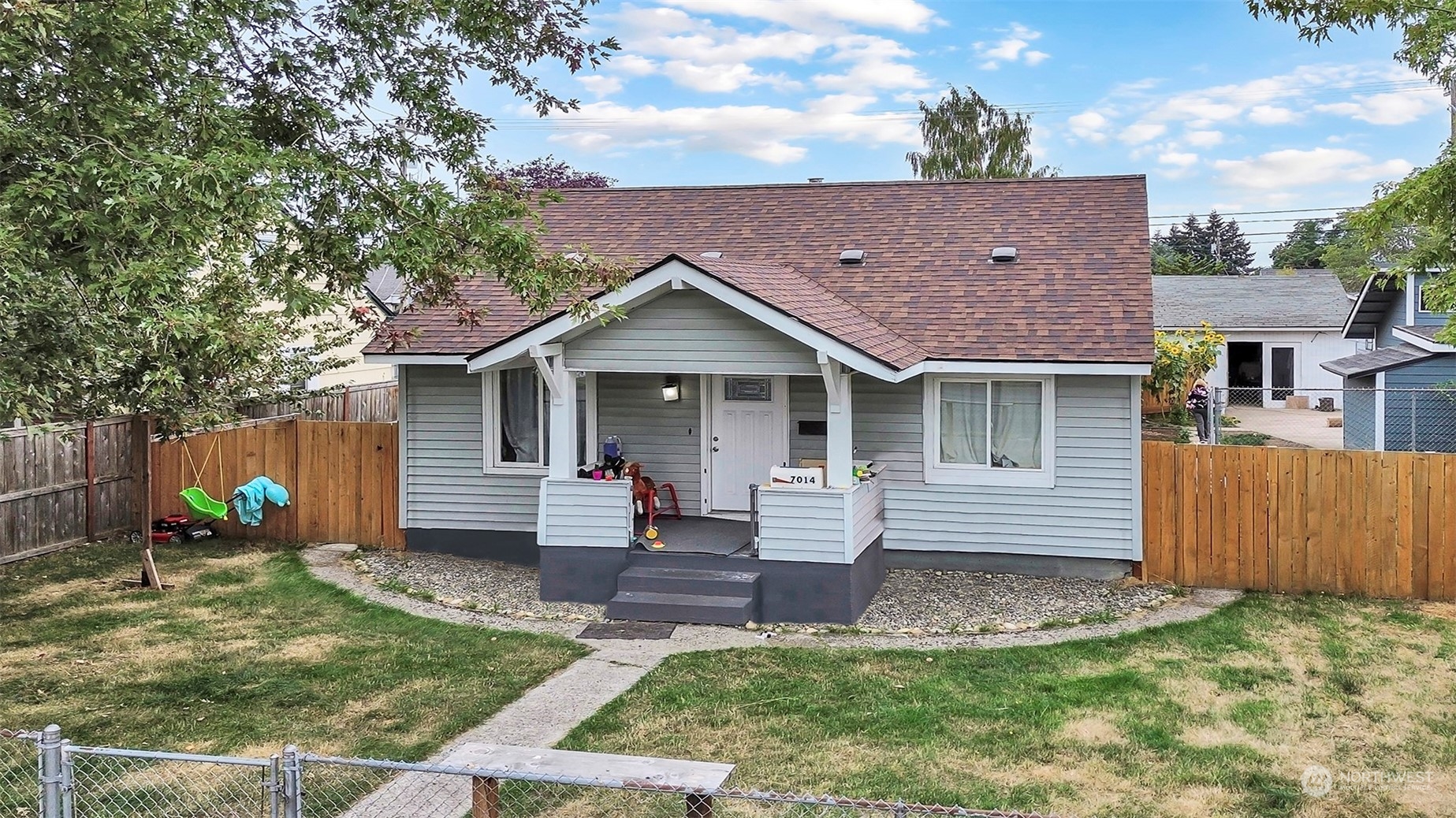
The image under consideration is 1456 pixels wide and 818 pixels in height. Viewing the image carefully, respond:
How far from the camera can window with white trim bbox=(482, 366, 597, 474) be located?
13.9m

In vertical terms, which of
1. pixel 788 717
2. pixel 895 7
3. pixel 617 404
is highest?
pixel 895 7

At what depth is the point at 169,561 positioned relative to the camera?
1373 cm

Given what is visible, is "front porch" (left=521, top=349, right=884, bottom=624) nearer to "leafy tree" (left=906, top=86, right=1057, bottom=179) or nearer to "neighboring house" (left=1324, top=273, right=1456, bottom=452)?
"neighboring house" (left=1324, top=273, right=1456, bottom=452)

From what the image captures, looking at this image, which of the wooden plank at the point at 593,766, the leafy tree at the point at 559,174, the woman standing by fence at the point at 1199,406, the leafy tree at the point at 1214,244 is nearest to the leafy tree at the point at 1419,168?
the wooden plank at the point at 593,766

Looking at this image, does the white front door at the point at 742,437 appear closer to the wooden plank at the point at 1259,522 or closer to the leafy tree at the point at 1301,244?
the wooden plank at the point at 1259,522

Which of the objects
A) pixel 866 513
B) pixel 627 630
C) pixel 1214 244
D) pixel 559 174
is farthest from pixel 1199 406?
pixel 1214 244

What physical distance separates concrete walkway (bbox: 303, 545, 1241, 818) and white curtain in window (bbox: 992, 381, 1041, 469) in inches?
89.7

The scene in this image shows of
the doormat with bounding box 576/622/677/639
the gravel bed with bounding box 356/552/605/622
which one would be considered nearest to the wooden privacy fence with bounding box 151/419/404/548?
the gravel bed with bounding box 356/552/605/622

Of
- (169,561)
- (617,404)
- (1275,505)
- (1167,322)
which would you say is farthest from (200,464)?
(1167,322)

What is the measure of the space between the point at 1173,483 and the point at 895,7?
1196cm

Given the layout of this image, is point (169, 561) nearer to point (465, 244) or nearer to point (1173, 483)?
point (465, 244)

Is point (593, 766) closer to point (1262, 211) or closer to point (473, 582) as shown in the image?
point (473, 582)

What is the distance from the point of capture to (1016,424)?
1283 cm

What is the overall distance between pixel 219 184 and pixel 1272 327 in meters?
33.1
